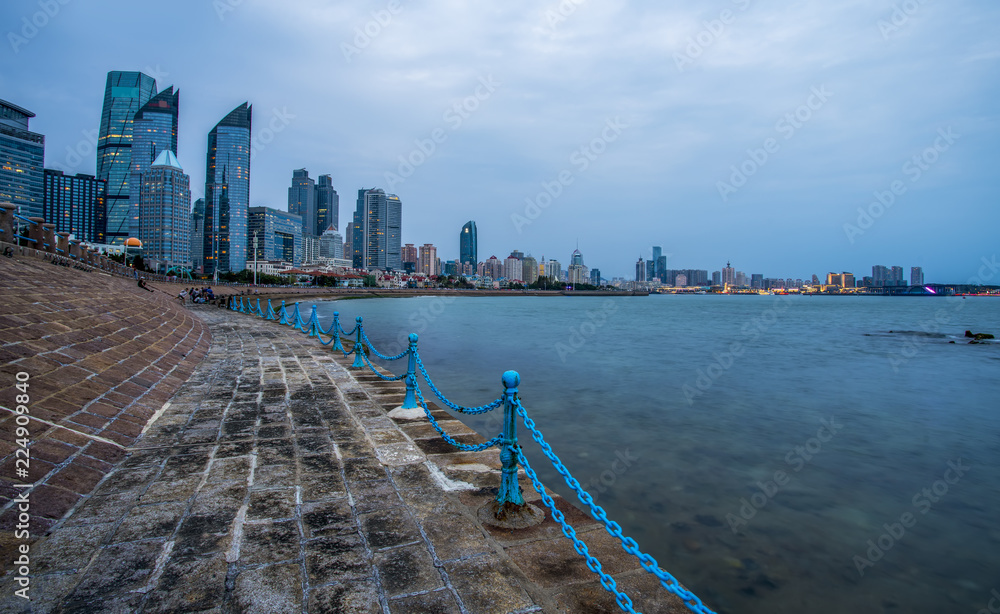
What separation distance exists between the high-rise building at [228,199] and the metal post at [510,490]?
198398 mm

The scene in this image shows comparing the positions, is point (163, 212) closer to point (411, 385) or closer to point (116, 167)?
point (116, 167)

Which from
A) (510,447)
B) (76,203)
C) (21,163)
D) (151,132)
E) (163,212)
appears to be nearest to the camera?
(510,447)

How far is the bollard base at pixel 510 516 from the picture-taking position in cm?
341

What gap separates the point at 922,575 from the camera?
5012 millimetres

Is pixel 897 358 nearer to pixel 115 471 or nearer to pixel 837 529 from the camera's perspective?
pixel 837 529

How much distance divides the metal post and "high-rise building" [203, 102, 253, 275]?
651 feet

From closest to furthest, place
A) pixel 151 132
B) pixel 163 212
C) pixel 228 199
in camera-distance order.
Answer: pixel 163 212 < pixel 151 132 < pixel 228 199

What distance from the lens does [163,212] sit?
5271 inches

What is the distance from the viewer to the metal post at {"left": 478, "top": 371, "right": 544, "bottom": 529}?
3.43m

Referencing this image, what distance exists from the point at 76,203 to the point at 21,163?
5775cm

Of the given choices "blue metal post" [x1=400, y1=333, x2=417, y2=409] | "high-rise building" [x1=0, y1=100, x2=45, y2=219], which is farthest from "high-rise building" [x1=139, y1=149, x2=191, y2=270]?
"blue metal post" [x1=400, y1=333, x2=417, y2=409]

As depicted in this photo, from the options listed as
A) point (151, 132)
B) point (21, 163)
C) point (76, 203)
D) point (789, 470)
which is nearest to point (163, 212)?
point (21, 163)

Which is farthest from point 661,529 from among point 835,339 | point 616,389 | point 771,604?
point 835,339

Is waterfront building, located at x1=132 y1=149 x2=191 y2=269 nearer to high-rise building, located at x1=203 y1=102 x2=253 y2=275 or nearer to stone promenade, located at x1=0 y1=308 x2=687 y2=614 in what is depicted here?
high-rise building, located at x1=203 y1=102 x2=253 y2=275
